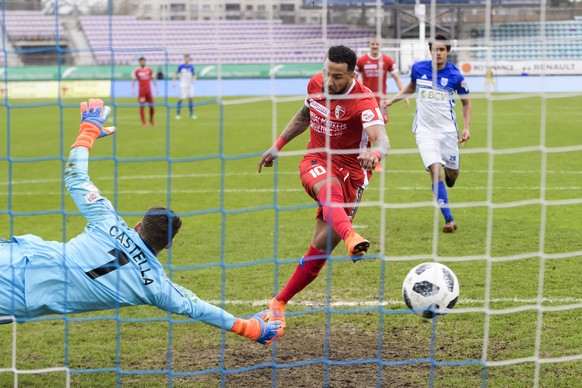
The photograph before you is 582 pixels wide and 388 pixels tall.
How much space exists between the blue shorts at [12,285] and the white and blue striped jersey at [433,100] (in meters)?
5.69

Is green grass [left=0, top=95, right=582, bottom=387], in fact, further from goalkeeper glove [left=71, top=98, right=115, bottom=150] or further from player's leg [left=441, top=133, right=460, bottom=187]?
player's leg [left=441, top=133, right=460, bottom=187]

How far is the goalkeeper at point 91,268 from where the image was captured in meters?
4.64

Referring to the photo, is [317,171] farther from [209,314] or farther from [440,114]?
[440,114]

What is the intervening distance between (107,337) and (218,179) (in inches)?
306

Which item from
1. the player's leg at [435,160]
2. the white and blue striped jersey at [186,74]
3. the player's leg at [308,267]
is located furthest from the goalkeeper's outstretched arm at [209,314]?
the white and blue striped jersey at [186,74]

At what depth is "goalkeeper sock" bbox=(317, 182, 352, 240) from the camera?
570cm

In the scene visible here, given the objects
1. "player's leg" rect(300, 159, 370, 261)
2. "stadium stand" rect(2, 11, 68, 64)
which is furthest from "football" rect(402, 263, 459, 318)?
"stadium stand" rect(2, 11, 68, 64)

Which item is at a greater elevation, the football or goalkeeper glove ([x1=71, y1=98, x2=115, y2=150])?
goalkeeper glove ([x1=71, y1=98, x2=115, y2=150])

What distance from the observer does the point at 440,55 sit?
8844 mm

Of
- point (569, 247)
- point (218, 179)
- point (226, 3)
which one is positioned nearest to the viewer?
point (226, 3)

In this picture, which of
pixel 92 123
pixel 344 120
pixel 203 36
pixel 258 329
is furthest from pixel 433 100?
pixel 203 36

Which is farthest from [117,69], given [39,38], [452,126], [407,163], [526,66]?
[452,126]

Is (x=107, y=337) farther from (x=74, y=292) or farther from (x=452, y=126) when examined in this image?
(x=452, y=126)

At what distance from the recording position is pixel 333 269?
7.83 metres
